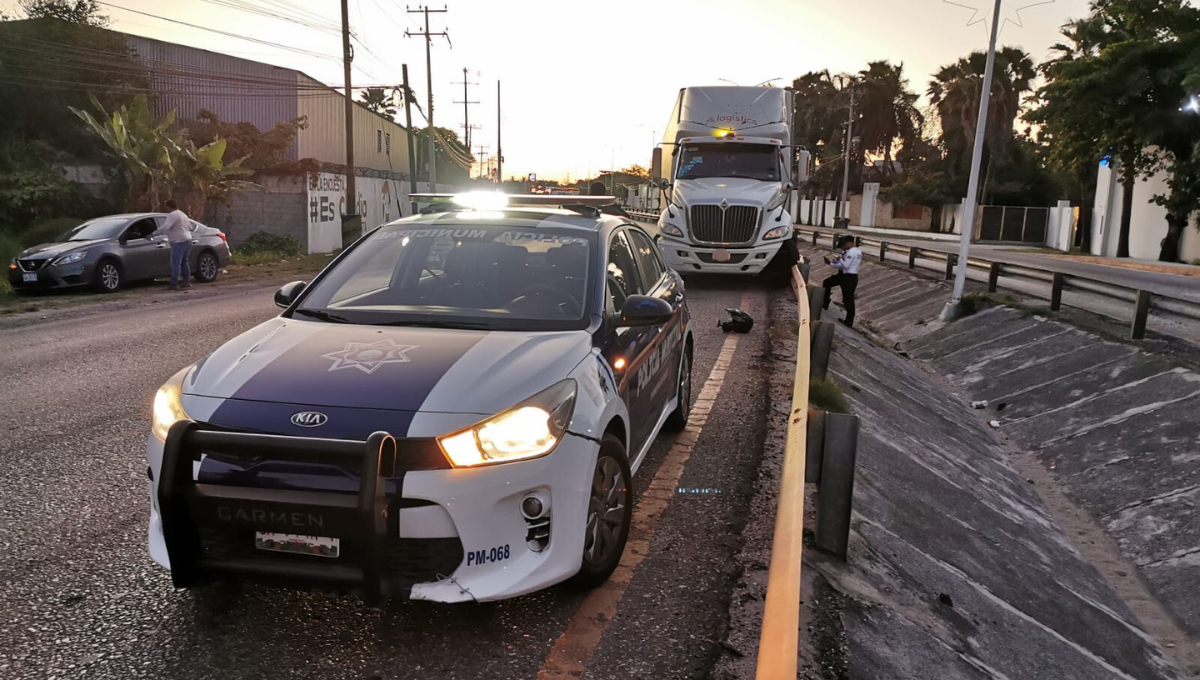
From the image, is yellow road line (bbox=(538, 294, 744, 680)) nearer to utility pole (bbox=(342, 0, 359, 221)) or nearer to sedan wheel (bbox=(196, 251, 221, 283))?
sedan wheel (bbox=(196, 251, 221, 283))

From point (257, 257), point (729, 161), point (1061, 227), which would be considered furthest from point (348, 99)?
point (1061, 227)

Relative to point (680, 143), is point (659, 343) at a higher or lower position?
lower

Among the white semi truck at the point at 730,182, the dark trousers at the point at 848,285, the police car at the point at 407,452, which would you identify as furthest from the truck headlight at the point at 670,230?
the police car at the point at 407,452

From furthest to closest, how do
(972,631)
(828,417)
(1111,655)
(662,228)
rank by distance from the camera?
(662,228), (1111,655), (972,631), (828,417)

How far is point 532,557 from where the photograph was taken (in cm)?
320

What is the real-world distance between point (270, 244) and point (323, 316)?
25571mm

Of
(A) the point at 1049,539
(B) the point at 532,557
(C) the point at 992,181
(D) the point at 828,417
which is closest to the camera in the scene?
(B) the point at 532,557

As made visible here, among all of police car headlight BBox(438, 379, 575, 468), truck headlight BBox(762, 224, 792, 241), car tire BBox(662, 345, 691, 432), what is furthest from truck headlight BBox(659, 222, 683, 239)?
police car headlight BBox(438, 379, 575, 468)

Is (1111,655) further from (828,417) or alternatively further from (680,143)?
(680,143)

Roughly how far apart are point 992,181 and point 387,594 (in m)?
56.1

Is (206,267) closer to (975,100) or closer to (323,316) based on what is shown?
(323,316)

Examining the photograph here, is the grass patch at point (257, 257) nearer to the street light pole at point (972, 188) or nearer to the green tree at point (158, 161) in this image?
the green tree at point (158, 161)

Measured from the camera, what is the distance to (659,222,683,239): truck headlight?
15297 mm

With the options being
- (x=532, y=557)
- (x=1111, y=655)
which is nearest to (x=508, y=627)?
(x=532, y=557)
